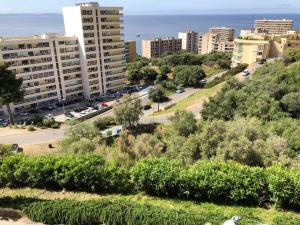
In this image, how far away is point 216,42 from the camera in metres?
128

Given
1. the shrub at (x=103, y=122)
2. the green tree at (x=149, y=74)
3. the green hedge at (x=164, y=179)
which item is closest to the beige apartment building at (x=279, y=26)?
the green tree at (x=149, y=74)

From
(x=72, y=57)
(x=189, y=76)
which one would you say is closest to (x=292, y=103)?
(x=189, y=76)

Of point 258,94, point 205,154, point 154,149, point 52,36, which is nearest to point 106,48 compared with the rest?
point 52,36

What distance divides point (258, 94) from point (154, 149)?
1976 centimetres

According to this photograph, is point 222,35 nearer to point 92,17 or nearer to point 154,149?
point 92,17

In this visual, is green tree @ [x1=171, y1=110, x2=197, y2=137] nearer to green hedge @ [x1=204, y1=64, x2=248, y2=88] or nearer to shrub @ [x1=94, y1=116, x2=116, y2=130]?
shrub @ [x1=94, y1=116, x2=116, y2=130]

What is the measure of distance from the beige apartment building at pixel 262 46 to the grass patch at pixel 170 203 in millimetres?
65328

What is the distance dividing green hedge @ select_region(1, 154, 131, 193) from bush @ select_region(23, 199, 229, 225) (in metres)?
2.43

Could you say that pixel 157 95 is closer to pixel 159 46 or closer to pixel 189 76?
pixel 189 76

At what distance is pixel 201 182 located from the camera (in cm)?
1510

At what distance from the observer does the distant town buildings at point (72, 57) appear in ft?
177

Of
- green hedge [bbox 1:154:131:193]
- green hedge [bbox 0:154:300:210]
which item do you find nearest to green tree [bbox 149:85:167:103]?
green hedge [bbox 0:154:300:210]

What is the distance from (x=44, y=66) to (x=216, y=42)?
9010 cm

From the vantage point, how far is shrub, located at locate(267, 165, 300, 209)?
14.5 m
